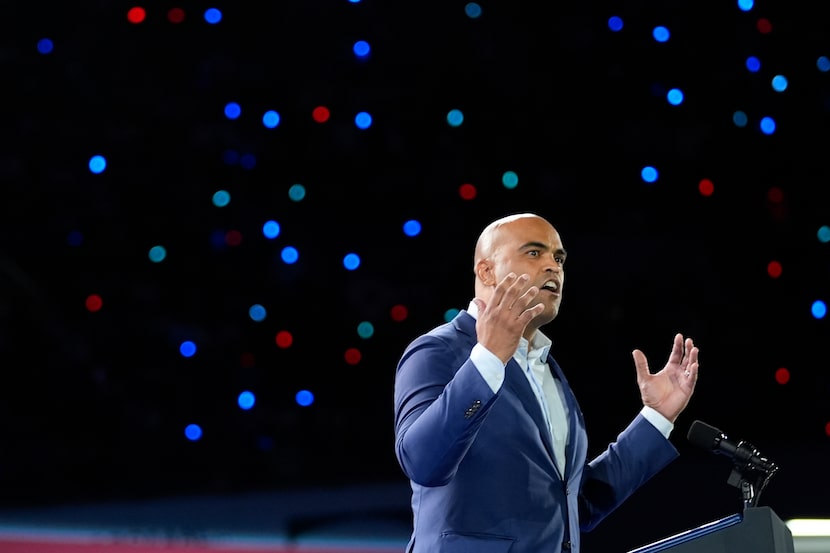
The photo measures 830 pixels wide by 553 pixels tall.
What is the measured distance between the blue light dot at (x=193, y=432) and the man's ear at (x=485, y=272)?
1305mm

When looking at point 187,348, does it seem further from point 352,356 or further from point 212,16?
point 212,16

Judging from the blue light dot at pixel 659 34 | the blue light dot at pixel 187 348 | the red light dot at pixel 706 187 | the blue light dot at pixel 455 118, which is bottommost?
the blue light dot at pixel 187 348

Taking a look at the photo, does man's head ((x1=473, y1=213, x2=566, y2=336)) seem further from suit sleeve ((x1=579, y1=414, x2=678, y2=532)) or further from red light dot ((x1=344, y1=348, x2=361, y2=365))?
red light dot ((x1=344, y1=348, x2=361, y2=365))

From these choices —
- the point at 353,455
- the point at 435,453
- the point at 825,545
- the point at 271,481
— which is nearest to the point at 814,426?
the point at 825,545

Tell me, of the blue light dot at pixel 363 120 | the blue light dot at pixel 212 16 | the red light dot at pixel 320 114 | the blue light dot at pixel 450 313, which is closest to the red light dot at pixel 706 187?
the blue light dot at pixel 450 313

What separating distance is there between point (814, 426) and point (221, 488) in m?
1.69

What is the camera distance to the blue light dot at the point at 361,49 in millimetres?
3062

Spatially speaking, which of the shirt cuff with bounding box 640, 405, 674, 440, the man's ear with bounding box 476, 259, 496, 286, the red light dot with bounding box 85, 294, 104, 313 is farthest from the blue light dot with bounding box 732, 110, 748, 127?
the red light dot with bounding box 85, 294, 104, 313

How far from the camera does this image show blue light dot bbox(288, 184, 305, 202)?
2939 millimetres

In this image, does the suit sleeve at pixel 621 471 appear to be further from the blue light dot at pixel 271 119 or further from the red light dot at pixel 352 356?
the blue light dot at pixel 271 119

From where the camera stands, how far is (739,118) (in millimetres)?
3168

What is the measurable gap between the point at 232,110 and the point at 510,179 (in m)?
0.83

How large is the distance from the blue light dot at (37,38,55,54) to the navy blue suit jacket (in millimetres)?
1900

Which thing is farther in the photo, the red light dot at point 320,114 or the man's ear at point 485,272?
the red light dot at point 320,114
